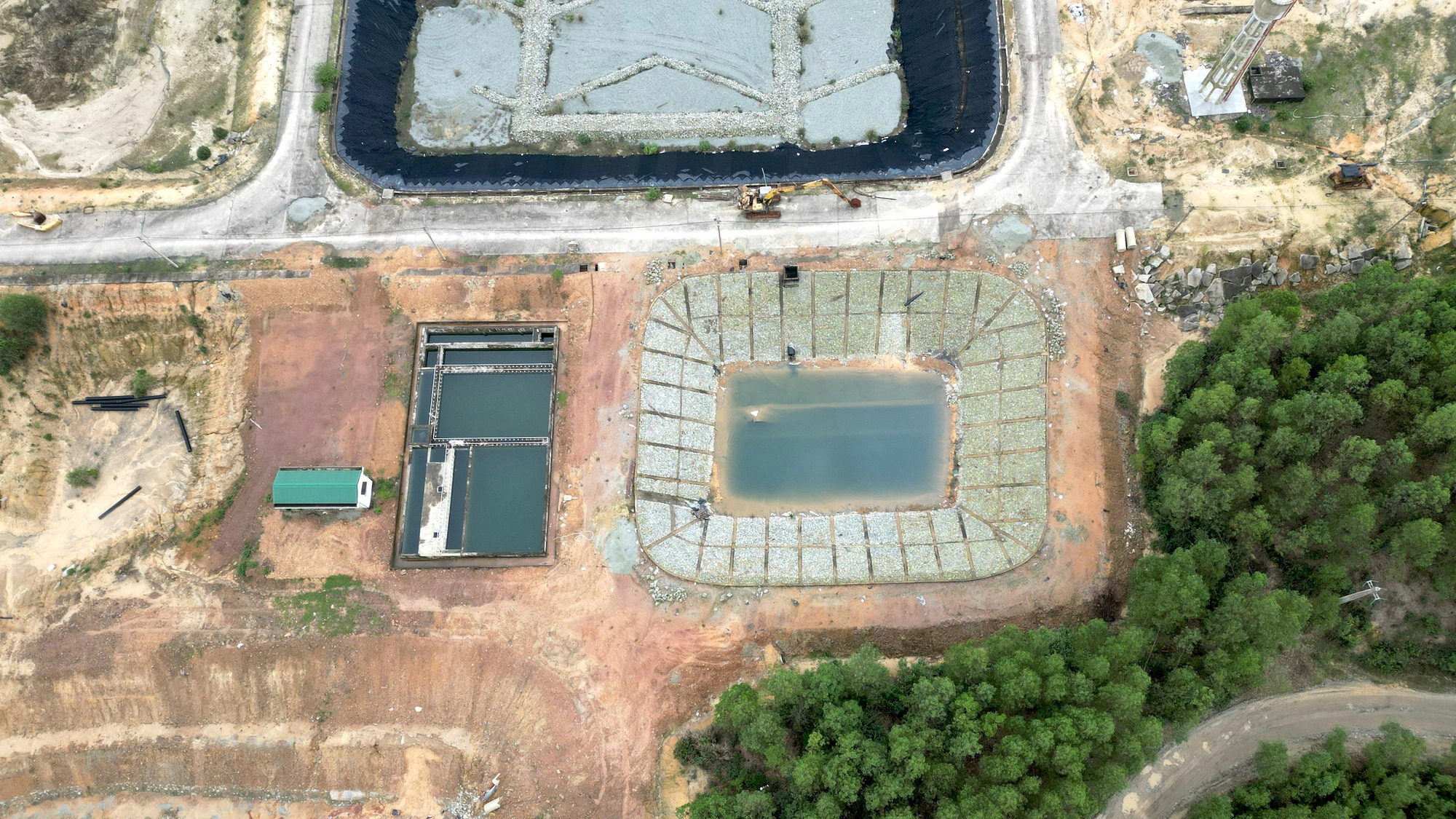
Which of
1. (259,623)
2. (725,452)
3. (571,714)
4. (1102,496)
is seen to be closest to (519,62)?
(725,452)

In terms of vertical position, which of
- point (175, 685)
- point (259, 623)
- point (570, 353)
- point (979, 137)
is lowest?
point (175, 685)

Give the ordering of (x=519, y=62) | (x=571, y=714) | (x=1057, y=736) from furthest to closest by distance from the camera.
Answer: (x=519, y=62), (x=571, y=714), (x=1057, y=736)

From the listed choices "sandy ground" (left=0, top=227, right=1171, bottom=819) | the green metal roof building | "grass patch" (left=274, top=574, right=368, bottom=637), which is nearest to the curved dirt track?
"sandy ground" (left=0, top=227, right=1171, bottom=819)

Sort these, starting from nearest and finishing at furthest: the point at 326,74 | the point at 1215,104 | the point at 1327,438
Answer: the point at 1327,438 → the point at 1215,104 → the point at 326,74

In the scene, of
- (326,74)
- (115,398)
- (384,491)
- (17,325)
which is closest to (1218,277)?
(384,491)

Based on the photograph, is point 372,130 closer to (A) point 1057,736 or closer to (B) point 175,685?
(B) point 175,685

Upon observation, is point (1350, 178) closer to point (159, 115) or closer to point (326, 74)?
point (326, 74)
